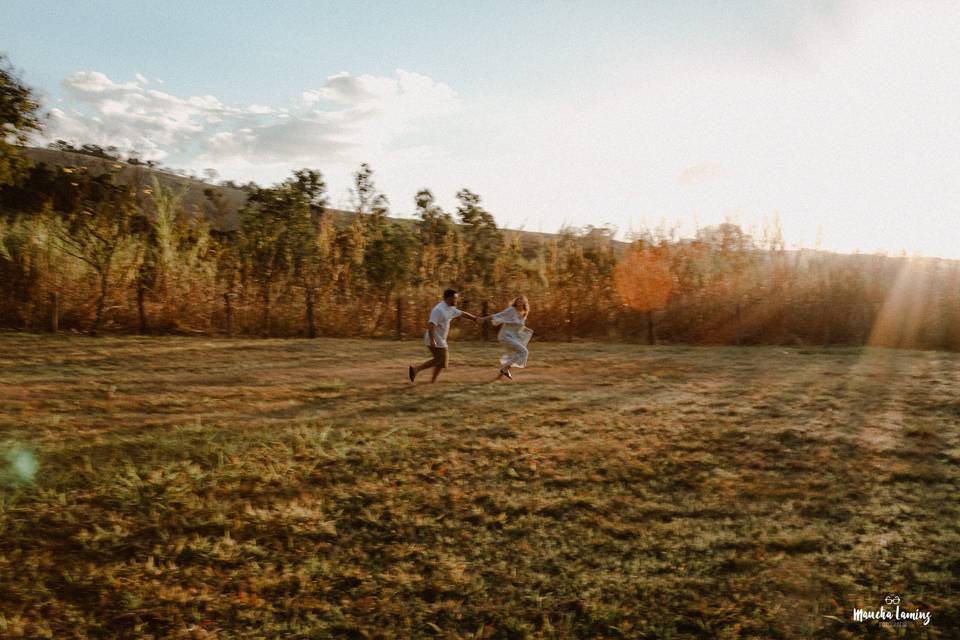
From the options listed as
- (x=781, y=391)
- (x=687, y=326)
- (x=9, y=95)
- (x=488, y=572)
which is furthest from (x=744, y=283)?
(x=9, y=95)

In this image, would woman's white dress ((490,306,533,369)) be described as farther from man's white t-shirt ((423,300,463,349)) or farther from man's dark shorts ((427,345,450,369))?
man's dark shorts ((427,345,450,369))

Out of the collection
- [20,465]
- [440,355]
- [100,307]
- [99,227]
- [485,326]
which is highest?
[99,227]

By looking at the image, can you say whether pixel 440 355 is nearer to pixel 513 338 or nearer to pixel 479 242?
pixel 513 338

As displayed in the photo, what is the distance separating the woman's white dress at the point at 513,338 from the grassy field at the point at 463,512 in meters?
1.65

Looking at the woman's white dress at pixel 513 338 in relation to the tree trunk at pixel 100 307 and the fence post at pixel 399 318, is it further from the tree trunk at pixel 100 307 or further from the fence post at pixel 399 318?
the tree trunk at pixel 100 307

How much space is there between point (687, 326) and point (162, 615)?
1417 cm

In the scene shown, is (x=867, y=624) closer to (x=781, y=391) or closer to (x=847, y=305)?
(x=781, y=391)

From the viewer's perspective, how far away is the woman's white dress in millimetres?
10422

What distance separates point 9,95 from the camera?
41.9ft

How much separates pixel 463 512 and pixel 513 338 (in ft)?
17.7

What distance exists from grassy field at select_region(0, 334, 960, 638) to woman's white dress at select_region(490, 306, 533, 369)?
5.40 ft

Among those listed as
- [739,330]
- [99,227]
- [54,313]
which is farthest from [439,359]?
[739,330]

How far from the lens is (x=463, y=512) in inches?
206

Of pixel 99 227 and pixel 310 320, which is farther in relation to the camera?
pixel 310 320
